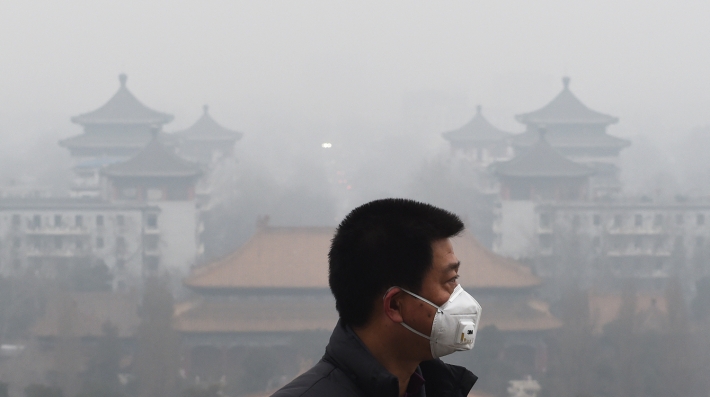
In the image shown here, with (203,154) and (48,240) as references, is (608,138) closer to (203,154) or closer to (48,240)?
(203,154)

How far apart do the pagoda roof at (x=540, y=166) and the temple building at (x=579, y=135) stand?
6513 mm

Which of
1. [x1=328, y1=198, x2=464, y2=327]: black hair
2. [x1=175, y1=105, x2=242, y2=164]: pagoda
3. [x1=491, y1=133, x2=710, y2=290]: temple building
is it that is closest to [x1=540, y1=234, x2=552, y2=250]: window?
[x1=491, y1=133, x2=710, y2=290]: temple building

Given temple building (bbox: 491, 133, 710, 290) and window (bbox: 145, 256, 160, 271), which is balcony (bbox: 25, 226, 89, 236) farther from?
temple building (bbox: 491, 133, 710, 290)

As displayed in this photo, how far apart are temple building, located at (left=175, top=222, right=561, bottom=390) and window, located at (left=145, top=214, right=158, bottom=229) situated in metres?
8.70

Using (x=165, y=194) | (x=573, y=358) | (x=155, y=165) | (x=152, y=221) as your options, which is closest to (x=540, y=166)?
(x=165, y=194)

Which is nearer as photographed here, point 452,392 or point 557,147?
point 452,392

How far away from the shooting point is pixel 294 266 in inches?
774

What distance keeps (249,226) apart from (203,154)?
757 centimetres

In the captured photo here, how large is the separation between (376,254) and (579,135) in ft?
121

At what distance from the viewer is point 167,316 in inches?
706

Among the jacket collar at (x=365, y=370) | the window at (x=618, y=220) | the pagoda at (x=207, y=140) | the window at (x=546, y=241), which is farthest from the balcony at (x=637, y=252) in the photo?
the jacket collar at (x=365, y=370)

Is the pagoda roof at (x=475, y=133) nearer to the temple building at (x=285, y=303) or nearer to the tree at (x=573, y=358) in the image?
the temple building at (x=285, y=303)

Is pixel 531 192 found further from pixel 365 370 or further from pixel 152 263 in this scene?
pixel 365 370

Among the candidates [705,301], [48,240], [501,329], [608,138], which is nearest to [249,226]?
[48,240]
